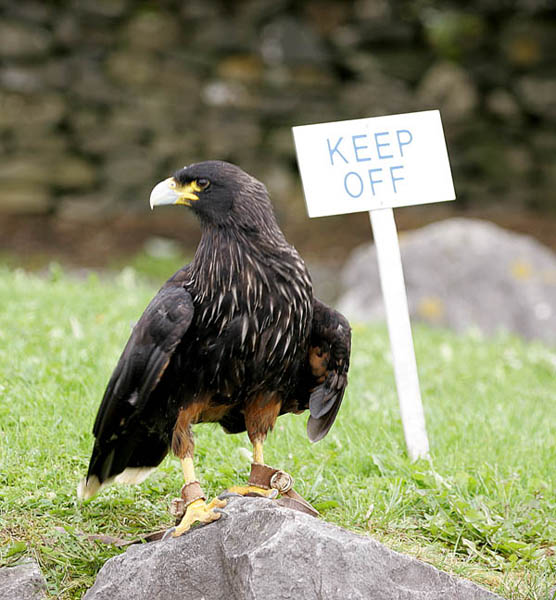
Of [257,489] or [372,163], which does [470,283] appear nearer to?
[372,163]

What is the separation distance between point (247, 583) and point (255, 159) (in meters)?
9.28

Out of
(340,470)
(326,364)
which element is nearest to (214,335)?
(326,364)

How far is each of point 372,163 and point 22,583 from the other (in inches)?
82.1

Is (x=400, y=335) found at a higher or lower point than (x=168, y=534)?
higher

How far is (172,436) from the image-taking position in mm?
2873

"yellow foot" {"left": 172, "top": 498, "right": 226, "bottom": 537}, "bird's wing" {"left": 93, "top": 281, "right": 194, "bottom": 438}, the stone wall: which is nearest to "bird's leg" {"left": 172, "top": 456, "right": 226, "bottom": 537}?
"yellow foot" {"left": 172, "top": 498, "right": 226, "bottom": 537}

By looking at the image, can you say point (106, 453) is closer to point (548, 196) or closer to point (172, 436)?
point (172, 436)

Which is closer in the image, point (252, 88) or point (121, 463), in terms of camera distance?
point (121, 463)

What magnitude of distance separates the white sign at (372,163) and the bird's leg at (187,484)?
1.15 metres

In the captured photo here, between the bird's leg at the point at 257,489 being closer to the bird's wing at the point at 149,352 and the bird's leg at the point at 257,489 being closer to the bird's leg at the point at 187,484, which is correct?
the bird's leg at the point at 187,484

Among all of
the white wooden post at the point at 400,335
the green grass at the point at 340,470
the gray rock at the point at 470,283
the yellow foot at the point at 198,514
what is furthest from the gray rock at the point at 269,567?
the gray rock at the point at 470,283

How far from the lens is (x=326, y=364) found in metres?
3.13

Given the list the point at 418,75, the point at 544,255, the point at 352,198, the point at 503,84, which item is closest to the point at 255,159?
the point at 418,75

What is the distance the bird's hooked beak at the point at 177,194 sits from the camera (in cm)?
290
